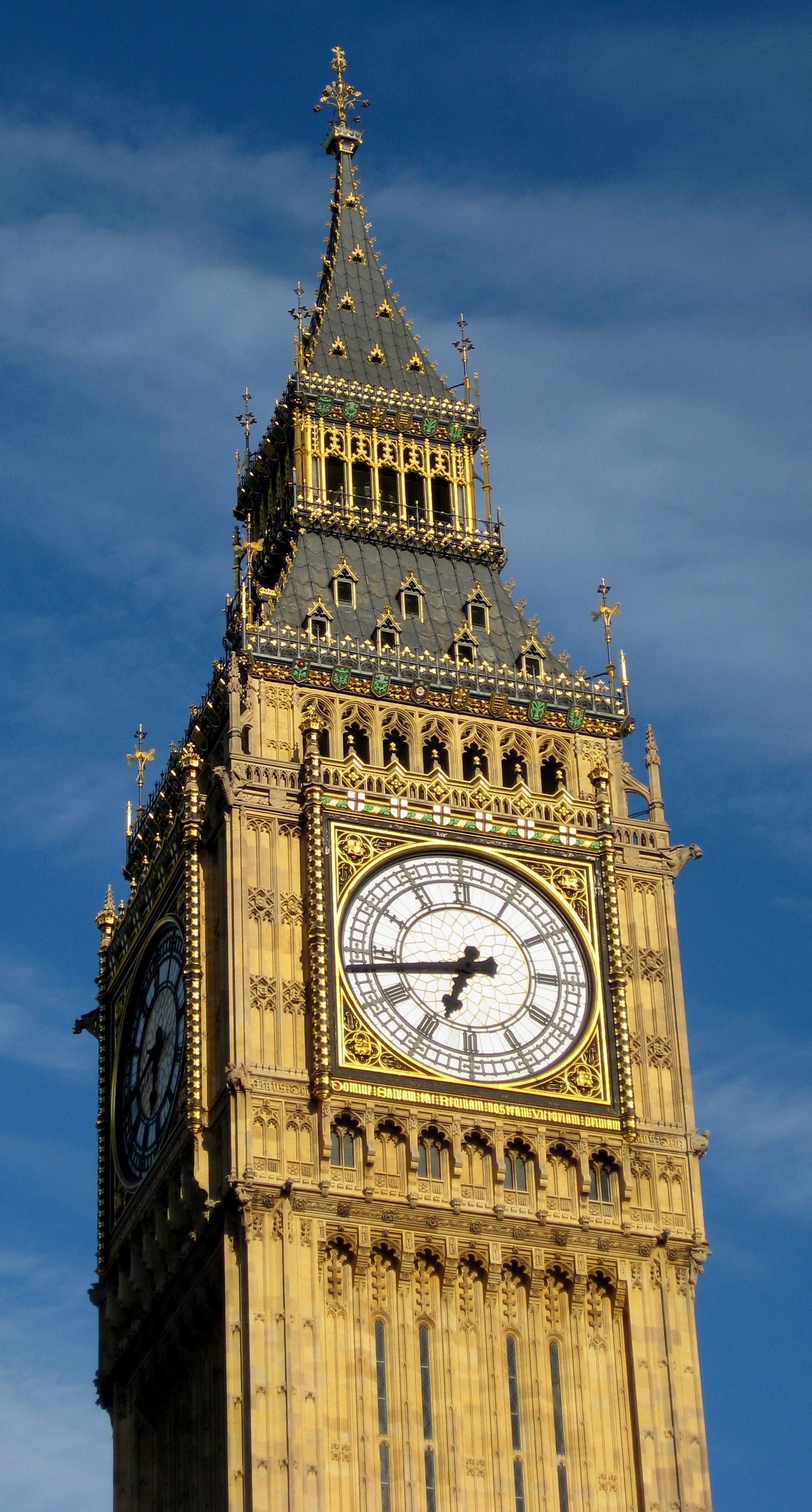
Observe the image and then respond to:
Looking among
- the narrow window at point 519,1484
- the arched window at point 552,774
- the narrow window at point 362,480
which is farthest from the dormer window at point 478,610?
the narrow window at point 519,1484

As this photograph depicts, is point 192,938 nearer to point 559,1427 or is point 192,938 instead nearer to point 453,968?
point 453,968

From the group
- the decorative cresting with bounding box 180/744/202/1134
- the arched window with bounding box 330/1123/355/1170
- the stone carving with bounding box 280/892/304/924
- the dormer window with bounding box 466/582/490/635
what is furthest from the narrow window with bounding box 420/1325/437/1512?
the dormer window with bounding box 466/582/490/635

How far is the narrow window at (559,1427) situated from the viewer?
2287 inches

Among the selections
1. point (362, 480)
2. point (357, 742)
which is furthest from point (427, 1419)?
point (362, 480)

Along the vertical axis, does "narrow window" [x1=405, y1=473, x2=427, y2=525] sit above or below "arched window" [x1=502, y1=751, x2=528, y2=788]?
above

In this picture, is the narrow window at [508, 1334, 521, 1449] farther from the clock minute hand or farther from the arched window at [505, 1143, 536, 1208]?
the clock minute hand

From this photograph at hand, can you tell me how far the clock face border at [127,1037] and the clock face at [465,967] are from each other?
11.4 feet

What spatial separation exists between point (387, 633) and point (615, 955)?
7.53 meters

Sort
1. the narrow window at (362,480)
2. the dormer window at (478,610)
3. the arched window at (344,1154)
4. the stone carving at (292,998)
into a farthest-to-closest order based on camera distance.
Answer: the narrow window at (362,480) < the dormer window at (478,610) < the stone carving at (292,998) < the arched window at (344,1154)

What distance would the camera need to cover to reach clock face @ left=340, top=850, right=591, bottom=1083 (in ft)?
200

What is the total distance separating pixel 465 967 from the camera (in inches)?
2429

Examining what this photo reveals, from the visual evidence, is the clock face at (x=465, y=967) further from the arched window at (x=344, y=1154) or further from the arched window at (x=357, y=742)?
the arched window at (x=357, y=742)

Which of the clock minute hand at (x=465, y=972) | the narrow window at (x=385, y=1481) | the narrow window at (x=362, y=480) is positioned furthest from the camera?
the narrow window at (x=362, y=480)

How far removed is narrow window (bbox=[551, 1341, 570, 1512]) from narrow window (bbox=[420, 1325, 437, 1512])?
6.67 ft
